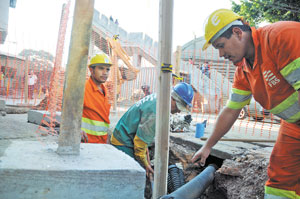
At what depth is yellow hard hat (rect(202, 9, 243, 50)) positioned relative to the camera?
1908 mm

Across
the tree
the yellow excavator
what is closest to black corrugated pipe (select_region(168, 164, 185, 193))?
the yellow excavator

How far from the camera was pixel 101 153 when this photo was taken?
156cm

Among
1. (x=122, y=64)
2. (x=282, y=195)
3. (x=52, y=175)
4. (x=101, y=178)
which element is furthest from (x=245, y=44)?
(x=122, y=64)

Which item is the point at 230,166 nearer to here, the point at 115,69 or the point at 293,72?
the point at 293,72

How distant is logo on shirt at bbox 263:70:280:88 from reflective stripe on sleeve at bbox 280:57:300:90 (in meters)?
0.16

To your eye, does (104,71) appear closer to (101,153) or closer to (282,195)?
(101,153)

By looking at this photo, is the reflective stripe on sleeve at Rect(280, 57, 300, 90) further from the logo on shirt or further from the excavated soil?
the excavated soil

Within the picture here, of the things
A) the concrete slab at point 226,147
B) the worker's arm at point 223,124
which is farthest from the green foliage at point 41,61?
the worker's arm at point 223,124

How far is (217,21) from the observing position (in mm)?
1928

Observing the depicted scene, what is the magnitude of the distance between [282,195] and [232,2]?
18.6 m

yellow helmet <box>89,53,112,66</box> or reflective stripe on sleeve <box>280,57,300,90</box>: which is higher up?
yellow helmet <box>89,53,112,66</box>

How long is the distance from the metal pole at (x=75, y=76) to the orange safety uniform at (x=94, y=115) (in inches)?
70.1

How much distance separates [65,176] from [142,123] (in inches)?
68.4

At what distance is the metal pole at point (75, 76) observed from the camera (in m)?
1.38
